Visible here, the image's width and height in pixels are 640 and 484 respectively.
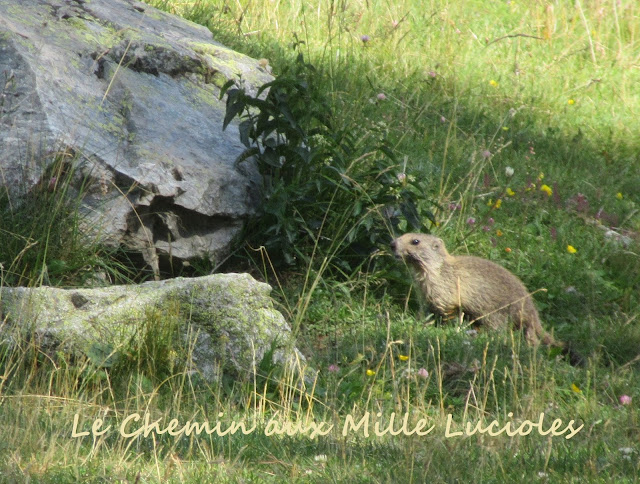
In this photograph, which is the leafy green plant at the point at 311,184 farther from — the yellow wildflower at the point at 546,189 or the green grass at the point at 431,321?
the yellow wildflower at the point at 546,189

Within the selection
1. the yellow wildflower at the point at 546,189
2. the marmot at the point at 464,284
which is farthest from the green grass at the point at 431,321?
the marmot at the point at 464,284

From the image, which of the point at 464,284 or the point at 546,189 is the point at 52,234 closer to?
the point at 464,284

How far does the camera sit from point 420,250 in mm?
6555

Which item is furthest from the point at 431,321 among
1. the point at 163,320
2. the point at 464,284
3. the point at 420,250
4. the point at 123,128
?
the point at 123,128

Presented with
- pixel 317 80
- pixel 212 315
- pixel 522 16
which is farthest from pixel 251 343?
pixel 522 16

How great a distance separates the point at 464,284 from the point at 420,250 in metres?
0.41

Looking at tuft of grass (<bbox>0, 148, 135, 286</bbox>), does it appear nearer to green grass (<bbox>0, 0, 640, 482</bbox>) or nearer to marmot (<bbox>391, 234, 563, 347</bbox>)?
green grass (<bbox>0, 0, 640, 482</bbox>)

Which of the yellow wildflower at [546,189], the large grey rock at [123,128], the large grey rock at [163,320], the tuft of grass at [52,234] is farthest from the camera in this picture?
the yellow wildflower at [546,189]

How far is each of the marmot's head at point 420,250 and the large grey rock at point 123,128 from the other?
1.09 meters

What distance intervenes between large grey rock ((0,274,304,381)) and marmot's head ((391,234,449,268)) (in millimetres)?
1308

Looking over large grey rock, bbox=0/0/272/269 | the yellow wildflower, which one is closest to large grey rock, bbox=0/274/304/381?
large grey rock, bbox=0/0/272/269

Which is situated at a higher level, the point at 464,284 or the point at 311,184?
the point at 311,184

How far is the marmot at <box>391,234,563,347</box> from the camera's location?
6445 mm

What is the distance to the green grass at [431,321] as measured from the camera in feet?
12.4
